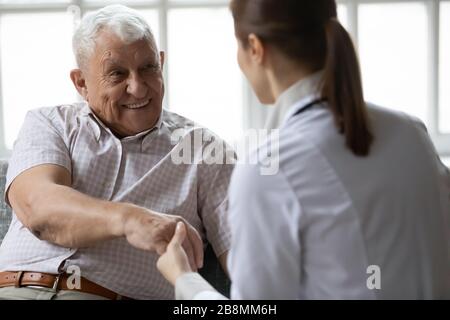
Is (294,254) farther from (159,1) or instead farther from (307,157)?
(159,1)

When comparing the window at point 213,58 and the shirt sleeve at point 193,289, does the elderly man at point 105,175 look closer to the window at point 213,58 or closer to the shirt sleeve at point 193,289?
the shirt sleeve at point 193,289

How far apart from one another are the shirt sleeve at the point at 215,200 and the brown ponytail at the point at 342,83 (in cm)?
85

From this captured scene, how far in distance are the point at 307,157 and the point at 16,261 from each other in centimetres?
112

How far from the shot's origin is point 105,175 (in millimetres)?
2016

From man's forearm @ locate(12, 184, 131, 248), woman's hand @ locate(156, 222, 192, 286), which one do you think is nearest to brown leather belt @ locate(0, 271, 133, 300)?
man's forearm @ locate(12, 184, 131, 248)

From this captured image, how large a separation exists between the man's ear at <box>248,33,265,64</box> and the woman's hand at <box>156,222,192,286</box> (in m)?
0.40

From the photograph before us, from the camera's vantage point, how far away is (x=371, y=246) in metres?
1.17

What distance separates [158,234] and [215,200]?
19.5 inches

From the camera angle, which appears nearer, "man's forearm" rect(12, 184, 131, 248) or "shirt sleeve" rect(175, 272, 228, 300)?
"shirt sleeve" rect(175, 272, 228, 300)

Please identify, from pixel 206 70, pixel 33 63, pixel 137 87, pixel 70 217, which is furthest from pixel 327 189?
pixel 33 63

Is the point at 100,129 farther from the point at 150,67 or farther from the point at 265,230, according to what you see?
the point at 265,230

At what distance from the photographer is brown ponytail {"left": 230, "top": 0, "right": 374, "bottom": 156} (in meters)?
1.18

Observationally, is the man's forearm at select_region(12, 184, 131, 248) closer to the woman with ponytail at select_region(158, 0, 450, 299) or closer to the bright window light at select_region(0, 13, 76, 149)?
the woman with ponytail at select_region(158, 0, 450, 299)
